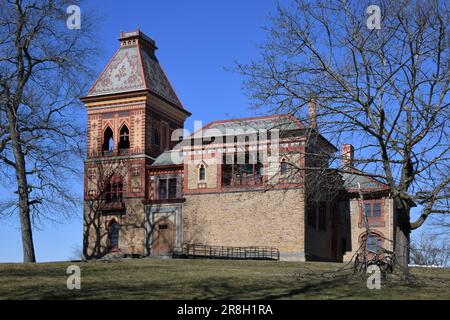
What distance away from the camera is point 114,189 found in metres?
52.0

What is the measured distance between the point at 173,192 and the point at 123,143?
22.7 ft

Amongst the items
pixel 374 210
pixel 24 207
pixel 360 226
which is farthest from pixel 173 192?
pixel 24 207

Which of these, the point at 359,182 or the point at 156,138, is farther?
the point at 156,138

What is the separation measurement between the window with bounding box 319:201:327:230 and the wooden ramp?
18.8 ft

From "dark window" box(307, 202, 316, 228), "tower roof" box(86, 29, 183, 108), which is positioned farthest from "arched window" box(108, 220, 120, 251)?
"dark window" box(307, 202, 316, 228)

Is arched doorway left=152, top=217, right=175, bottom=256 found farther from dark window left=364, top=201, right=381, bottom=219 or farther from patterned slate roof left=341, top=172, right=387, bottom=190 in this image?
dark window left=364, top=201, right=381, bottom=219

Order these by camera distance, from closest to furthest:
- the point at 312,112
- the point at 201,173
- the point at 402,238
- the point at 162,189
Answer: the point at 312,112, the point at 402,238, the point at 201,173, the point at 162,189

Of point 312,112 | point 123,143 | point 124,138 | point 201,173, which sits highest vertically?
point 124,138

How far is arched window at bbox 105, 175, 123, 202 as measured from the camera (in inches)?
2032

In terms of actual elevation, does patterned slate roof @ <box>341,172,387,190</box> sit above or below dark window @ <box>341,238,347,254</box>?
above

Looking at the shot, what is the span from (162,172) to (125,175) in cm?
332
